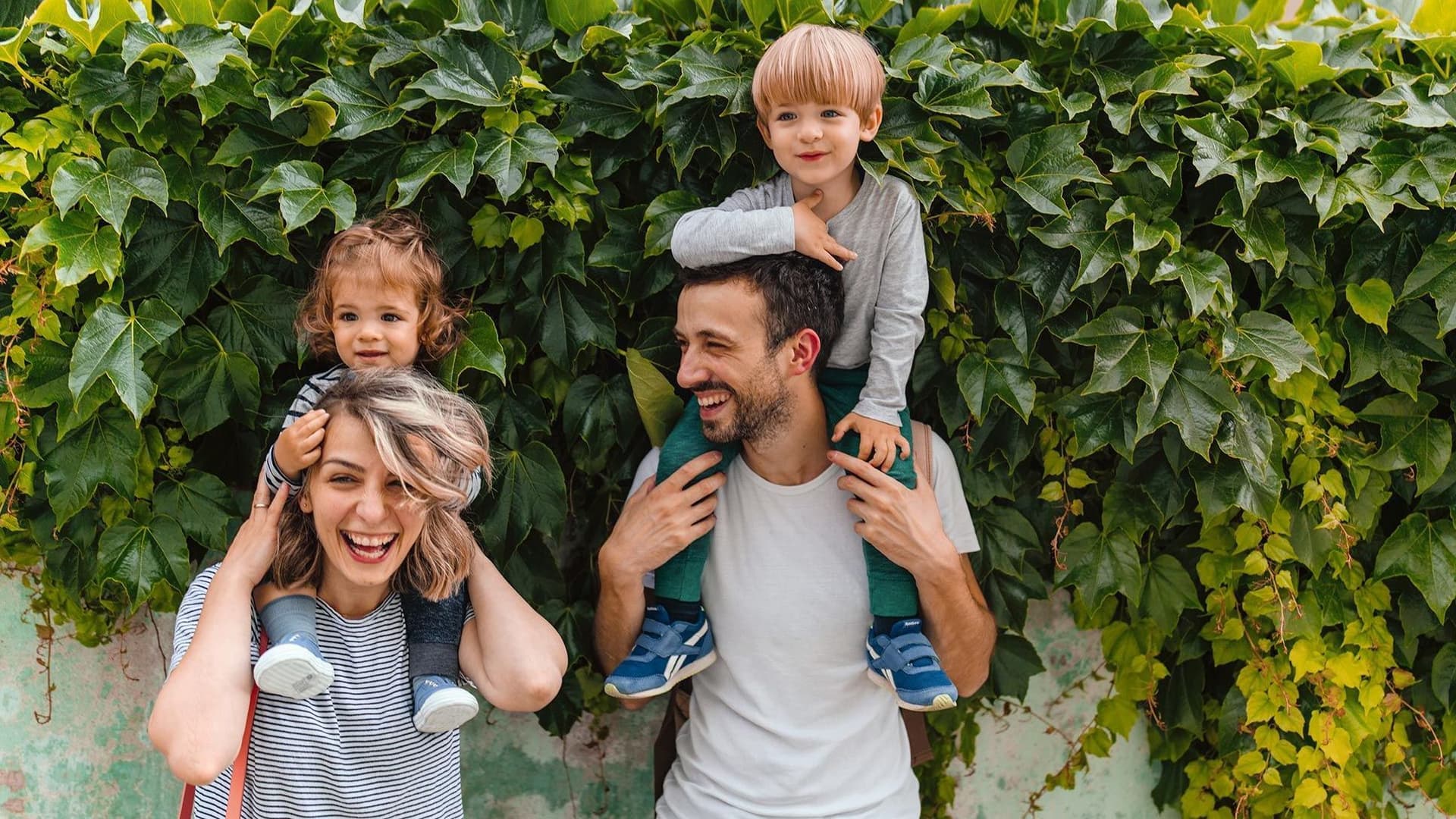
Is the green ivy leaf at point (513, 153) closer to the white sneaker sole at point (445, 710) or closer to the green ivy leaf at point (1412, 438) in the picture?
the white sneaker sole at point (445, 710)

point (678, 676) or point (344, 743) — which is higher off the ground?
point (344, 743)

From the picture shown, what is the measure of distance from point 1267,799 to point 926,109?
69.0 inches

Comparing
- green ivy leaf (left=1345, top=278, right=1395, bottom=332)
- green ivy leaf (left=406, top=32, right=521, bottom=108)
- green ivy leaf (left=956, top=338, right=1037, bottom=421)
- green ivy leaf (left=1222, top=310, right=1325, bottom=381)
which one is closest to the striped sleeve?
Answer: green ivy leaf (left=406, top=32, right=521, bottom=108)

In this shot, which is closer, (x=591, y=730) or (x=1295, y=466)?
(x=1295, y=466)

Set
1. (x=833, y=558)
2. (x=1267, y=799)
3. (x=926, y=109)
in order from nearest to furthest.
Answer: (x=926, y=109)
(x=833, y=558)
(x=1267, y=799)

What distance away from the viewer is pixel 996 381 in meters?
2.50

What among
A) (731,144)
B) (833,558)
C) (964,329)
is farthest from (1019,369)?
(731,144)

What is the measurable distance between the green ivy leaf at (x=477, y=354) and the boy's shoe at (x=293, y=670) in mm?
579

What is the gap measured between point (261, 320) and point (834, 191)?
3.85 ft

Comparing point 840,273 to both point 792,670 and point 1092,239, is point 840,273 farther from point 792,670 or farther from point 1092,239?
point 792,670

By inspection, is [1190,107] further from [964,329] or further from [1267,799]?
[1267,799]

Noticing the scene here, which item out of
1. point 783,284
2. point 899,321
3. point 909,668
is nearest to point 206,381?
point 783,284

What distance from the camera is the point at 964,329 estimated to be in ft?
8.37

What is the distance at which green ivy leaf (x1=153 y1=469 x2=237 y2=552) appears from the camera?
96.6 inches
